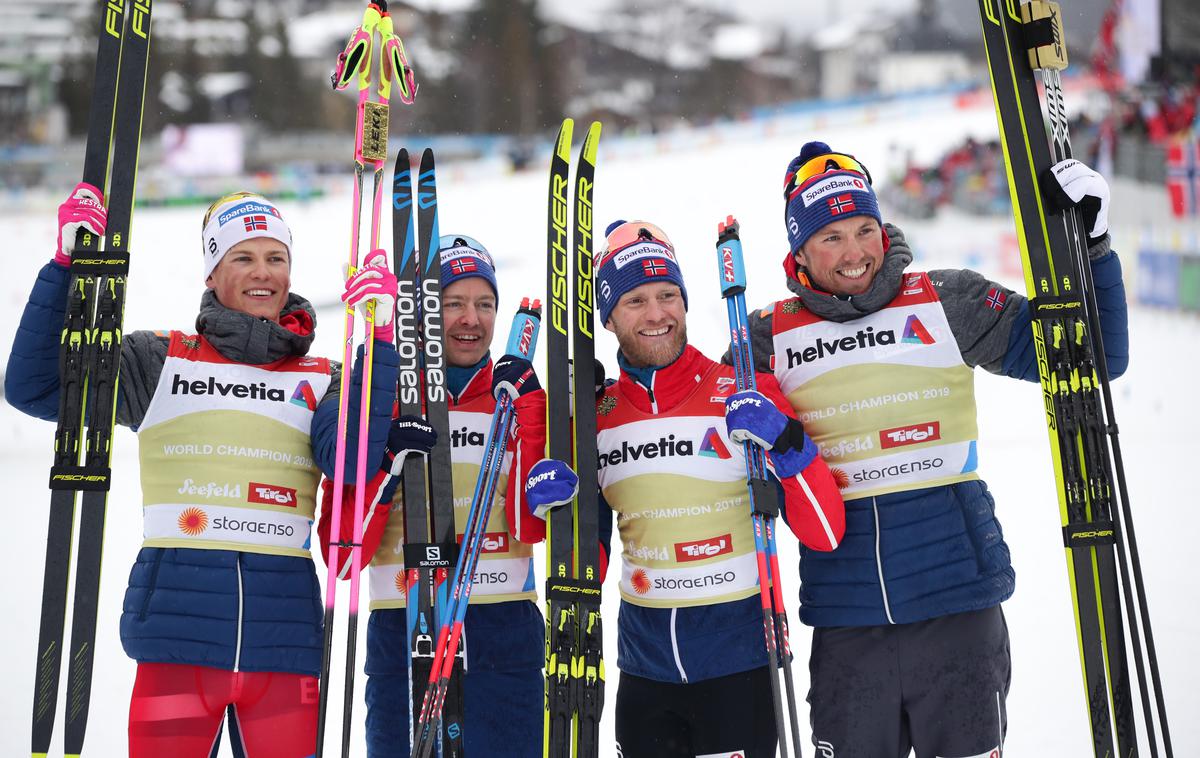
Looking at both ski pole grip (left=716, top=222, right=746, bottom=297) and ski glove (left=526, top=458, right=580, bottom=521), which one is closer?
ski glove (left=526, top=458, right=580, bottom=521)

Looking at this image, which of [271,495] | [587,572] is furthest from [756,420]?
[271,495]

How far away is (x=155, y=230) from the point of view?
46.2 ft

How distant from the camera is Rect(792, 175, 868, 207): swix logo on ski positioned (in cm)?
238

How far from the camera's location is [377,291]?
241 centimetres

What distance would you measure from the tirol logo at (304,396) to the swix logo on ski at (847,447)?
3.61 ft

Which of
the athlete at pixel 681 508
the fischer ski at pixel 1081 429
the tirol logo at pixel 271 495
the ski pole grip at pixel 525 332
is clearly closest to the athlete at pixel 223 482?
the tirol logo at pixel 271 495

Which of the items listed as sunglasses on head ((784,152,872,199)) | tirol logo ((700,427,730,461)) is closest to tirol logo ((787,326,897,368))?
tirol logo ((700,427,730,461))

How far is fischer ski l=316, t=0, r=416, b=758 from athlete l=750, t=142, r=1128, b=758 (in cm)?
90

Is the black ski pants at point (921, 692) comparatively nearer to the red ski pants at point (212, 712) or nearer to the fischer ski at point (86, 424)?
the red ski pants at point (212, 712)

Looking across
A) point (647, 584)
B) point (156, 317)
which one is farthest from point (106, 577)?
point (156, 317)

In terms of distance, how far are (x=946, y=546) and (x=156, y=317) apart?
10290 mm

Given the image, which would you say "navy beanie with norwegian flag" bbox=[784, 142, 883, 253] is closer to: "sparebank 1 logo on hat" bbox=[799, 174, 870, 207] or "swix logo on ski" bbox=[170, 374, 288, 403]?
"sparebank 1 logo on hat" bbox=[799, 174, 870, 207]

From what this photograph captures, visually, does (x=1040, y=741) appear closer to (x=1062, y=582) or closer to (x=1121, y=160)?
(x=1062, y=582)

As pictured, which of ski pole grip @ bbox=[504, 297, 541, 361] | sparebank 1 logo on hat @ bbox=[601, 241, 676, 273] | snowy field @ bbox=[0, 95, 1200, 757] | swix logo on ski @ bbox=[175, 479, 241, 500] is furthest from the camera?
snowy field @ bbox=[0, 95, 1200, 757]
